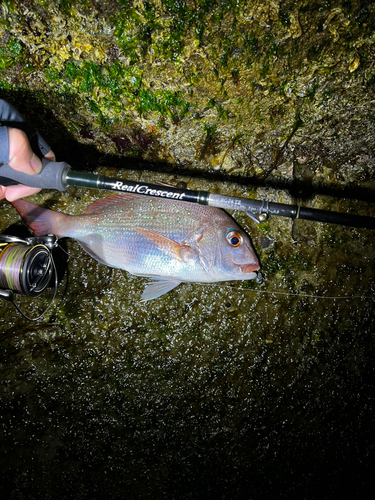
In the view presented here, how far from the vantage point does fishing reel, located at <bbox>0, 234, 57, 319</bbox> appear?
2.26 m

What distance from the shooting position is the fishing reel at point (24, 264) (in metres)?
2.26

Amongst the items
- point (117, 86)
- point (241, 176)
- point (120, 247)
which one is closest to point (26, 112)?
point (117, 86)

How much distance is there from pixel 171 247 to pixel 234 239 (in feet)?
1.75

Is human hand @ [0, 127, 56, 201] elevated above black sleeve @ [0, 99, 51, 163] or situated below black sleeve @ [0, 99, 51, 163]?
below

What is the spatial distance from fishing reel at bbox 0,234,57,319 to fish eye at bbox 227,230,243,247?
1.44m

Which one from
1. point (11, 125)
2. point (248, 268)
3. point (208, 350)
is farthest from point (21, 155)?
point (208, 350)

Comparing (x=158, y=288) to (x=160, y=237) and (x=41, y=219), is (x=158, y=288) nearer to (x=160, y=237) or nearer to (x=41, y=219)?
(x=160, y=237)

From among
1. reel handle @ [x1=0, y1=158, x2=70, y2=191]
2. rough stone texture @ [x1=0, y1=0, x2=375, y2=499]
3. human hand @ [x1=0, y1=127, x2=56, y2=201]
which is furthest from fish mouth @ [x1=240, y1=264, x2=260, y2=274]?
human hand @ [x1=0, y1=127, x2=56, y2=201]

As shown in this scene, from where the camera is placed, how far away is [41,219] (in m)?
2.56

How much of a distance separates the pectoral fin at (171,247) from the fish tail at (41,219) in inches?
30.1

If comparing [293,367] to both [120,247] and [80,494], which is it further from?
[80,494]

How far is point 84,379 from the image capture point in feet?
9.01

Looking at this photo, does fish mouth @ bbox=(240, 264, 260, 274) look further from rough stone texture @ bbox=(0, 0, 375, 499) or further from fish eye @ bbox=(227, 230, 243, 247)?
rough stone texture @ bbox=(0, 0, 375, 499)

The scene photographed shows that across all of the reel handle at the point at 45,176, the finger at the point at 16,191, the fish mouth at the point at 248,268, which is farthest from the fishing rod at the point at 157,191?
the fish mouth at the point at 248,268
